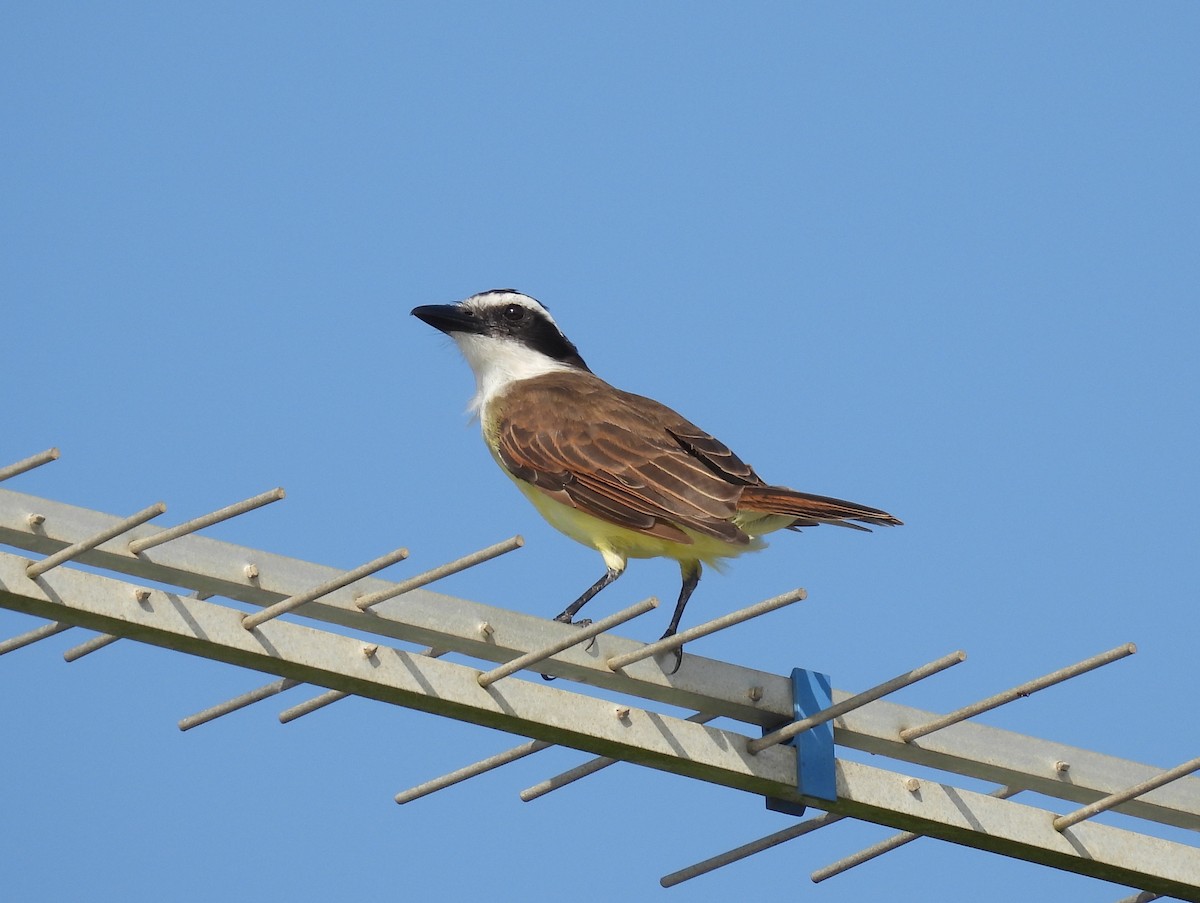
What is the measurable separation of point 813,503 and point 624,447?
118 centimetres

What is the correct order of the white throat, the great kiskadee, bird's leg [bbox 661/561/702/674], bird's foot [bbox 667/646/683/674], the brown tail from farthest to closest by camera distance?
the white throat < bird's leg [bbox 661/561/702/674] < the great kiskadee < the brown tail < bird's foot [bbox 667/646/683/674]

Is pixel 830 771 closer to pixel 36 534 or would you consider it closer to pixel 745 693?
pixel 745 693

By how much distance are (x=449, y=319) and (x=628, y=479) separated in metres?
2.29

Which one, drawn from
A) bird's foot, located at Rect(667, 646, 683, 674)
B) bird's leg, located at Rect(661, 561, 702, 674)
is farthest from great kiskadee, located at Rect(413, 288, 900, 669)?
bird's foot, located at Rect(667, 646, 683, 674)

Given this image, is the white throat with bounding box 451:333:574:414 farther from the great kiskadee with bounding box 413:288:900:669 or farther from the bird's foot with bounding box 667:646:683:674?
the bird's foot with bounding box 667:646:683:674

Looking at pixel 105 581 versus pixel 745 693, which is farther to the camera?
pixel 745 693

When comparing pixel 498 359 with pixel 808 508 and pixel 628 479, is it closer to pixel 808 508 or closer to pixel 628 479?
pixel 628 479

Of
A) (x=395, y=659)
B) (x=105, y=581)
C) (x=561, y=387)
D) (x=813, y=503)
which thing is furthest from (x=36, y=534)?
(x=561, y=387)

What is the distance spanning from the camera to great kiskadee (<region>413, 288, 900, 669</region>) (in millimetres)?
7254

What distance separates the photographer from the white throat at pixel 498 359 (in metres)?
9.55

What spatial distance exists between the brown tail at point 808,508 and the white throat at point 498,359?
8.06 ft

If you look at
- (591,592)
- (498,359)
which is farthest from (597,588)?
(498,359)

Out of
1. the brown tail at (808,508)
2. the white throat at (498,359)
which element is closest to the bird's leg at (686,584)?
the brown tail at (808,508)

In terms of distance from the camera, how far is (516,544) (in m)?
4.11
